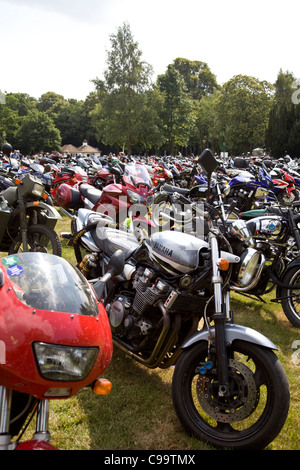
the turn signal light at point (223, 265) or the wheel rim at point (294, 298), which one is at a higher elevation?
the turn signal light at point (223, 265)

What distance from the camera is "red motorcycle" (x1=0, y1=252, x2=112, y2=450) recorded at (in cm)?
144

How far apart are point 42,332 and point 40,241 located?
3.47 metres

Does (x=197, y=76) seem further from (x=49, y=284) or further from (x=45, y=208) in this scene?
(x=49, y=284)

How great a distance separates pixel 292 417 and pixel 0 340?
83.6 inches

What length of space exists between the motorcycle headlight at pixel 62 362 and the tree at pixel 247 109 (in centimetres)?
4275

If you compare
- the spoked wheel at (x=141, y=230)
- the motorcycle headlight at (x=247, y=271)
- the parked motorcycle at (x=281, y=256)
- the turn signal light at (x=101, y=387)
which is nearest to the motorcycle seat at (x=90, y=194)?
the spoked wheel at (x=141, y=230)

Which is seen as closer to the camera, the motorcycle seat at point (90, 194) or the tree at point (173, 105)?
the motorcycle seat at point (90, 194)

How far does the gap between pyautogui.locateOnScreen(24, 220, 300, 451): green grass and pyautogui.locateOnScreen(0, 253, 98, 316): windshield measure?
1.09 m

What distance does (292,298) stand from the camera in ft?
13.1

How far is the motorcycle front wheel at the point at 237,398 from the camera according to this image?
6.67ft

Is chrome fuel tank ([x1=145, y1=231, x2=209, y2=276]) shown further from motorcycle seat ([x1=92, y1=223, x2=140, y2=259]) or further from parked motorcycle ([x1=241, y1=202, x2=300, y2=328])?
parked motorcycle ([x1=241, y1=202, x2=300, y2=328])

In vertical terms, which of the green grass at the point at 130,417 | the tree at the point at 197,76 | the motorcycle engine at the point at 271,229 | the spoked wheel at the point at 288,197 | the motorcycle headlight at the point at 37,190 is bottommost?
the green grass at the point at 130,417

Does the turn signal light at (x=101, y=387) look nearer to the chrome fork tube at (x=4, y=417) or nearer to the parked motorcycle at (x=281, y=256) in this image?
the chrome fork tube at (x=4, y=417)

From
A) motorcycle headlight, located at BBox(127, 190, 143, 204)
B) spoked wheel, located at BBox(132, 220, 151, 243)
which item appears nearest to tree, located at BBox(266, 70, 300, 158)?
motorcycle headlight, located at BBox(127, 190, 143, 204)
